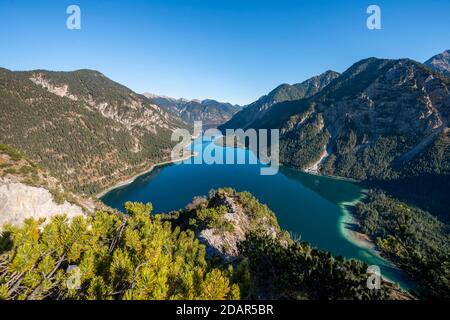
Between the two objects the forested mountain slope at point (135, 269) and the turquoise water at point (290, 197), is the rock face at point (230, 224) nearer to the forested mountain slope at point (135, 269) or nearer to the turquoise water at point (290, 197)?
the forested mountain slope at point (135, 269)

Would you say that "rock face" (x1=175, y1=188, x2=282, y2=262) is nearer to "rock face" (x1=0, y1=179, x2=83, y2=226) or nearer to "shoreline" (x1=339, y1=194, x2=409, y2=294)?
"rock face" (x1=0, y1=179, x2=83, y2=226)

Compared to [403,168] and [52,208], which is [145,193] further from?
[403,168]

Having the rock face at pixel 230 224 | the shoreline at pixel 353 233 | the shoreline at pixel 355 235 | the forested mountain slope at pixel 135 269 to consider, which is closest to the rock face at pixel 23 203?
the rock face at pixel 230 224

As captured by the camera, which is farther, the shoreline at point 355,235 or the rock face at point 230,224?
the shoreline at point 355,235

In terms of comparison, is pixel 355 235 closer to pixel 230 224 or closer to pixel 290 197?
pixel 290 197

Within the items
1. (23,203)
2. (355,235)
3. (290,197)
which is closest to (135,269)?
(23,203)

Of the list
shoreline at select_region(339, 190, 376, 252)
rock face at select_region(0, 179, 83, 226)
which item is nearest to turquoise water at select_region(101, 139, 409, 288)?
shoreline at select_region(339, 190, 376, 252)
